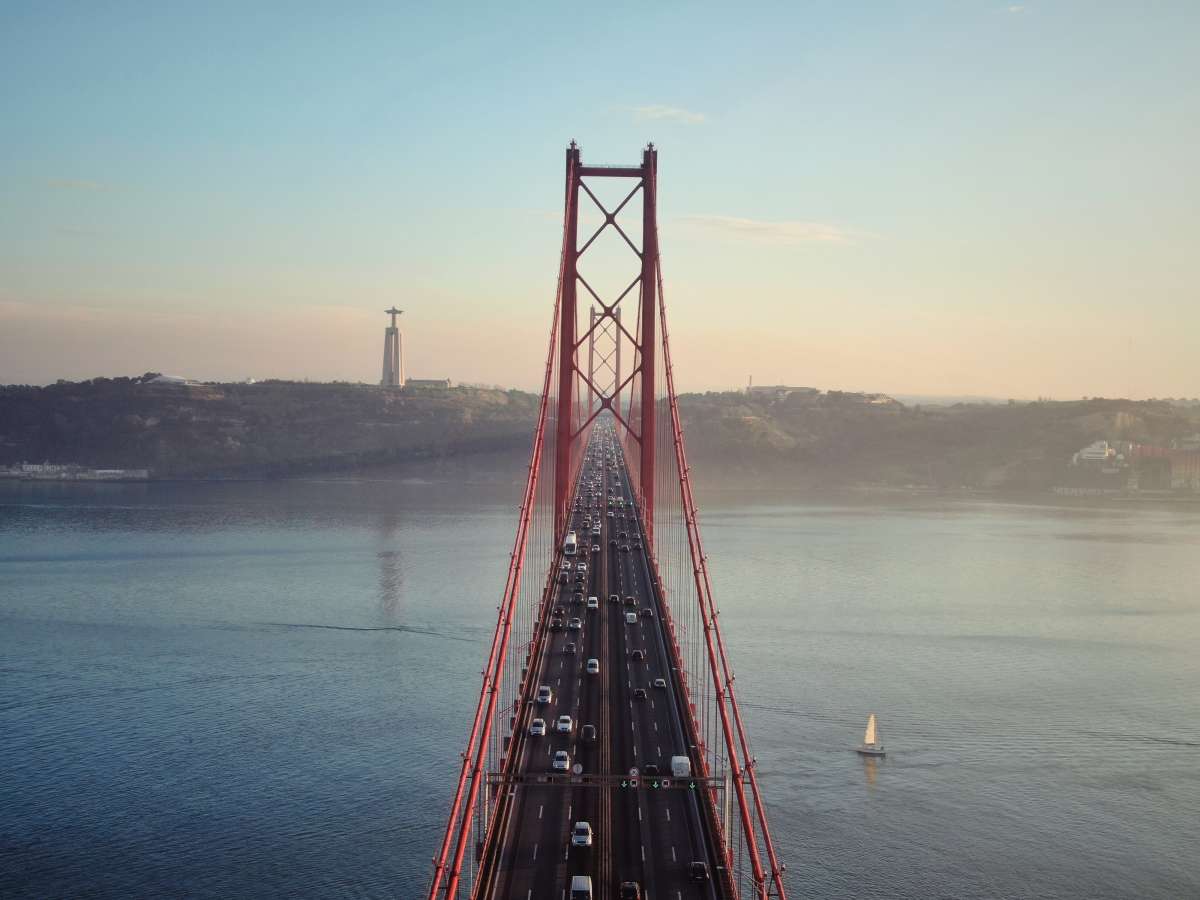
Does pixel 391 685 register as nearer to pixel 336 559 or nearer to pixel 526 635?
pixel 526 635

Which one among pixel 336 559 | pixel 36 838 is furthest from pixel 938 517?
pixel 36 838

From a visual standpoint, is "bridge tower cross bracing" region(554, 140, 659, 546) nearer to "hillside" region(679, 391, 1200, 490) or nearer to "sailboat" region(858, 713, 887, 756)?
"sailboat" region(858, 713, 887, 756)

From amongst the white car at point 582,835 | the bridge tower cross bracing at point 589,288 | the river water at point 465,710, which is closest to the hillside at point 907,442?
the river water at point 465,710

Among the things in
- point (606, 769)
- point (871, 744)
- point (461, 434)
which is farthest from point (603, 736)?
point (461, 434)

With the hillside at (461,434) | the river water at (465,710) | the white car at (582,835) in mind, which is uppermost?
the hillside at (461,434)

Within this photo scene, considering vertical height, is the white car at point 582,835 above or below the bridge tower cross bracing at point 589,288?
below

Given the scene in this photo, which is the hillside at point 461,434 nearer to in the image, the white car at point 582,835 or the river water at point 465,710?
the river water at point 465,710
